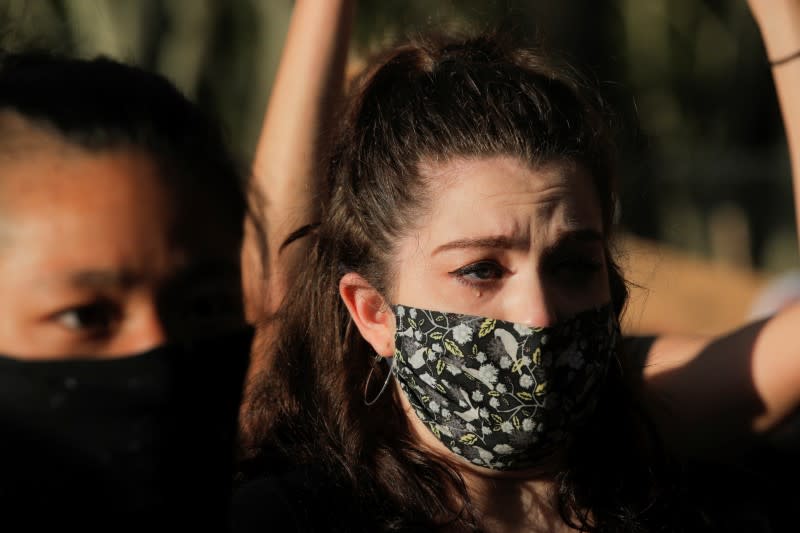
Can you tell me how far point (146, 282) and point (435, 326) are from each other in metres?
0.93

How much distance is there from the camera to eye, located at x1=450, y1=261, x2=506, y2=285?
7.35ft

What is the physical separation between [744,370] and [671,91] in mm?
5946

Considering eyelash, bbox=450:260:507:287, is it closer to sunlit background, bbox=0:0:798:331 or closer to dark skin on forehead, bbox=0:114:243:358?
dark skin on forehead, bbox=0:114:243:358

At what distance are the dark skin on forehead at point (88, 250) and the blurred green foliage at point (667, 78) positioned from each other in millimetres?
4153

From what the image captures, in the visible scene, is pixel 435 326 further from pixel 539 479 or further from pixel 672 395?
pixel 672 395

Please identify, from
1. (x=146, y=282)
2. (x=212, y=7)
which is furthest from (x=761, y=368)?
(x=212, y=7)

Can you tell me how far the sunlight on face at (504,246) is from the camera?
7.32ft

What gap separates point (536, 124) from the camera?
234cm

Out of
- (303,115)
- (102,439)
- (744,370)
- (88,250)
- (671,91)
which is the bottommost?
(744,370)

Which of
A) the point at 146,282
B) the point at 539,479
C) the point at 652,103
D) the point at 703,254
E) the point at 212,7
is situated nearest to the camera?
the point at 146,282

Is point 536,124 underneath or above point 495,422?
above

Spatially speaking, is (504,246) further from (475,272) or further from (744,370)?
(744,370)

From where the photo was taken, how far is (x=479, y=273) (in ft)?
7.38

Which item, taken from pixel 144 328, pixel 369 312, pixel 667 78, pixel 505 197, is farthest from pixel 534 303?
pixel 667 78
